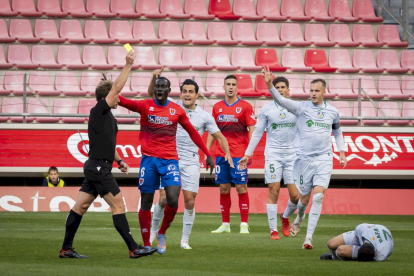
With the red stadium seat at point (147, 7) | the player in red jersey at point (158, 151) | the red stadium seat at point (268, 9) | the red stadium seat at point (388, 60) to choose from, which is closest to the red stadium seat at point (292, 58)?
the red stadium seat at point (268, 9)

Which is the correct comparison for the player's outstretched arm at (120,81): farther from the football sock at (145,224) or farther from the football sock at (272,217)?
the football sock at (272,217)

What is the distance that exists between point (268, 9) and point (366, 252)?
17396 mm

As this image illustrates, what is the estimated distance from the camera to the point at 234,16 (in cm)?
2388

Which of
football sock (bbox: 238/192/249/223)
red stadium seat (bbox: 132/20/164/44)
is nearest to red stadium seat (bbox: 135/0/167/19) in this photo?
red stadium seat (bbox: 132/20/164/44)

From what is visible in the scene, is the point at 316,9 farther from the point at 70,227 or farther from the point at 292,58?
the point at 70,227

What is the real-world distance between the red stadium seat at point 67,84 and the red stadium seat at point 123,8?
320 centimetres

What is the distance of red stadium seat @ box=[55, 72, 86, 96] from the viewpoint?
20797 mm

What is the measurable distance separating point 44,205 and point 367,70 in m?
11.4

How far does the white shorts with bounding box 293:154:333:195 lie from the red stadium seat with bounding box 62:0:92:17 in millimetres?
14167

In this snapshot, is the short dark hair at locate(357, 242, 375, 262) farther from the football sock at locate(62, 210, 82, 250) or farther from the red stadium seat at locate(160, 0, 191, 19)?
the red stadium seat at locate(160, 0, 191, 19)

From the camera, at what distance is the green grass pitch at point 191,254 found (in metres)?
7.47

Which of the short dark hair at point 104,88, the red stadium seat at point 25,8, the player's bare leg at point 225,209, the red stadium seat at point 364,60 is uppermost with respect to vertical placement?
the red stadium seat at point 25,8

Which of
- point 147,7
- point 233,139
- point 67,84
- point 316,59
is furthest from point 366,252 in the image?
point 147,7

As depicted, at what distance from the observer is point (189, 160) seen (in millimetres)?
10477
